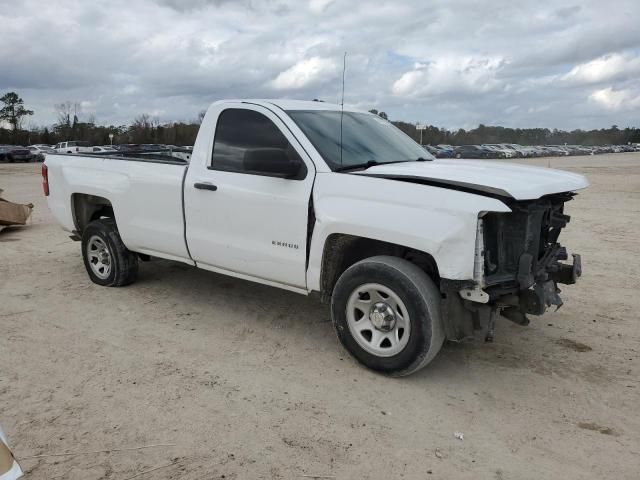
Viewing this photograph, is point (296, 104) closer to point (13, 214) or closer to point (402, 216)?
point (402, 216)

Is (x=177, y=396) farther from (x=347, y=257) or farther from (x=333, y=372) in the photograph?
(x=347, y=257)

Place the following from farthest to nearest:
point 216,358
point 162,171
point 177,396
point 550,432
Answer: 1. point 162,171
2. point 216,358
3. point 177,396
4. point 550,432

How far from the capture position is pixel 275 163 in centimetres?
431

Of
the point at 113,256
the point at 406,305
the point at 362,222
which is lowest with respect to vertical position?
the point at 113,256

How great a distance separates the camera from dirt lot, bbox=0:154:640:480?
3.12 metres

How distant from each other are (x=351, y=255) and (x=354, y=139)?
103 cm

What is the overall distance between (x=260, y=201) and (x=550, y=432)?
2.67 meters

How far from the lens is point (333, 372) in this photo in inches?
166

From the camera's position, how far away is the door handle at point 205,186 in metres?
4.87

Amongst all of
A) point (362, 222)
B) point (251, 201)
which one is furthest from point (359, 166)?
point (251, 201)

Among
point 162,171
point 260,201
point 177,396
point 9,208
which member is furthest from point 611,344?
point 9,208

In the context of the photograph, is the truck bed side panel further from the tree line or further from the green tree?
the green tree

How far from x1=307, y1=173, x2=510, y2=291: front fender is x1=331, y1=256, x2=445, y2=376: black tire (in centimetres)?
20

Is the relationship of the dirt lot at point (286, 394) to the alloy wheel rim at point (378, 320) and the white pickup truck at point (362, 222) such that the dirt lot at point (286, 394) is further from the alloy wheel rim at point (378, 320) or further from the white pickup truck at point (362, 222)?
the white pickup truck at point (362, 222)
